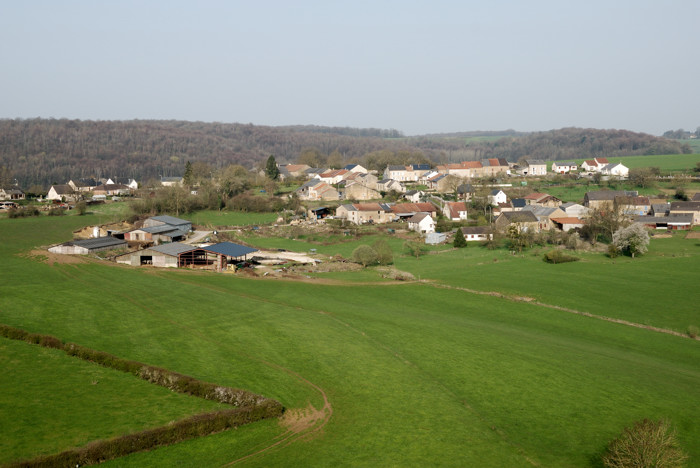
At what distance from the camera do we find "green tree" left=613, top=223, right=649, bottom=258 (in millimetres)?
45188

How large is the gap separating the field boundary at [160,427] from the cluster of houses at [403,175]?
5912cm

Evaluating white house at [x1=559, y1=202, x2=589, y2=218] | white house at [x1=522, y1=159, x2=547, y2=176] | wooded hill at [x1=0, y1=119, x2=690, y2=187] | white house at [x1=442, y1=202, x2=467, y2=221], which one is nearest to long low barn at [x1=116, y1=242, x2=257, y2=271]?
white house at [x1=442, y1=202, x2=467, y2=221]

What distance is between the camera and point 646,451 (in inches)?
539

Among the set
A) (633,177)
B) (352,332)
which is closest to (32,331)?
(352,332)

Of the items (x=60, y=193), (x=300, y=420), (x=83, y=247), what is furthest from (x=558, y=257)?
(x=60, y=193)

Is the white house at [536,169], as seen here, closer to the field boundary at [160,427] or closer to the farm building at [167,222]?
the farm building at [167,222]

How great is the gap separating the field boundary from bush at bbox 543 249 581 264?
33.2m

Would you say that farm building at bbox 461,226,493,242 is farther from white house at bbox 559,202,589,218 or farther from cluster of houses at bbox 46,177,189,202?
cluster of houses at bbox 46,177,189,202

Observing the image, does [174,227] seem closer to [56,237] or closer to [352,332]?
[56,237]

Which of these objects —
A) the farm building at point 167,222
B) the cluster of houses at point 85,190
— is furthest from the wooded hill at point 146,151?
the farm building at point 167,222

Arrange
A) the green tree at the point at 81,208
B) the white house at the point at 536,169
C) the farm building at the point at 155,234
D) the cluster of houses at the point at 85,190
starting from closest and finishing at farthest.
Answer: the farm building at the point at 155,234 < the green tree at the point at 81,208 < the cluster of houses at the point at 85,190 < the white house at the point at 536,169

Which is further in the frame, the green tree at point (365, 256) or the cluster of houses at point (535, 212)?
the cluster of houses at point (535, 212)

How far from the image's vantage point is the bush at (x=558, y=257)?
44188 mm

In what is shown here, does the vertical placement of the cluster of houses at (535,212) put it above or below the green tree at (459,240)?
above
